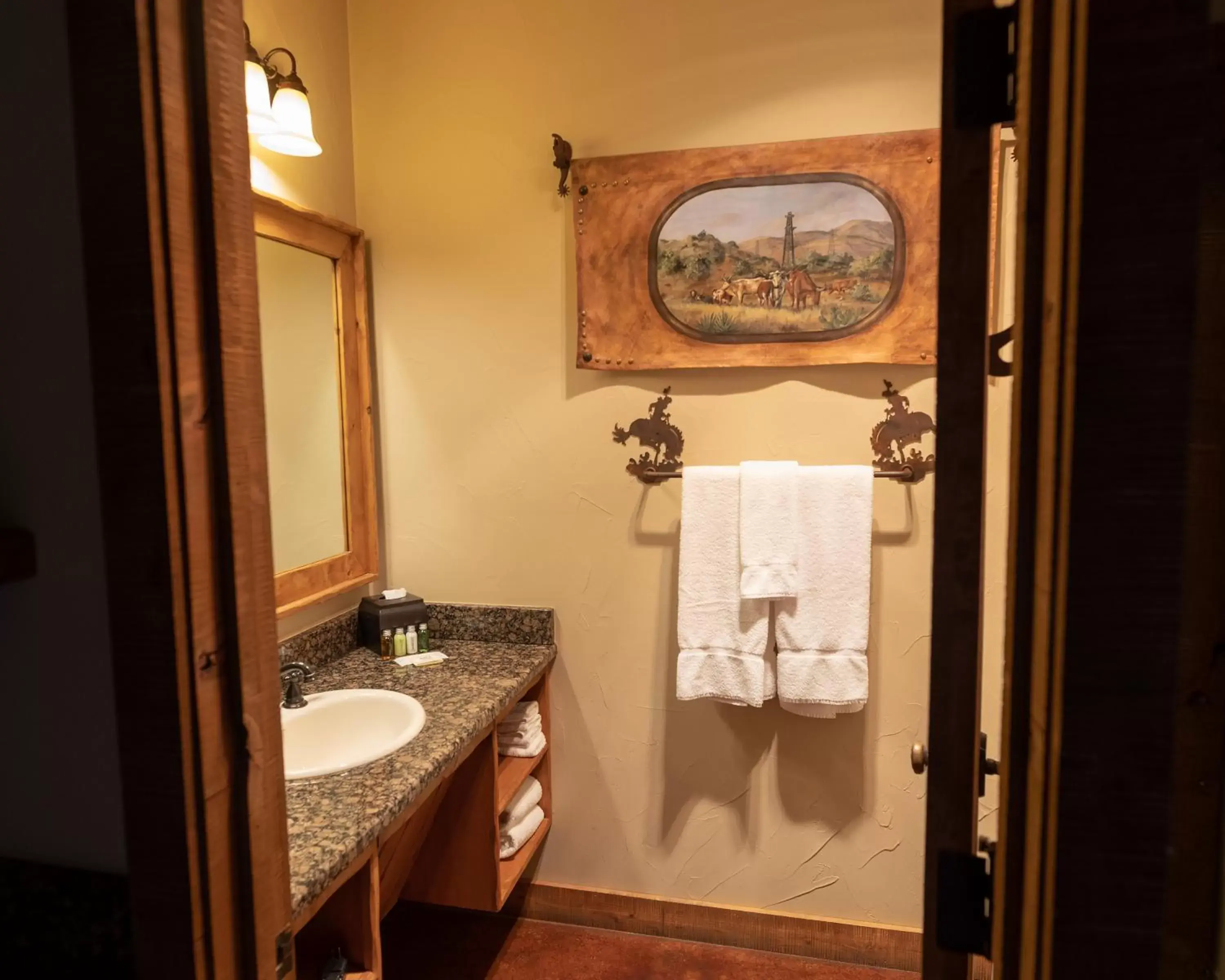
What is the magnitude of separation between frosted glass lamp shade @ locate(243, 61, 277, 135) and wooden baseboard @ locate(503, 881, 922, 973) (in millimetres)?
2043

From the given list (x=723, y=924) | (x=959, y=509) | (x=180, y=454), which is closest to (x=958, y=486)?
(x=959, y=509)

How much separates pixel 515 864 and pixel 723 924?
1.99 ft

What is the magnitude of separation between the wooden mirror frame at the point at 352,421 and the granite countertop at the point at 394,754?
23 cm

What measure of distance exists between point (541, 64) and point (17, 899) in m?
1.97

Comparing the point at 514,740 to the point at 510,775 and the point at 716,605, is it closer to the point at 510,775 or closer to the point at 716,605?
the point at 510,775

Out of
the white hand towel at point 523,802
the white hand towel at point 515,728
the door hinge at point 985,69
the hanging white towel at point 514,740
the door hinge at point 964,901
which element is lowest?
the white hand towel at point 523,802

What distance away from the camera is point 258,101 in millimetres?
1600

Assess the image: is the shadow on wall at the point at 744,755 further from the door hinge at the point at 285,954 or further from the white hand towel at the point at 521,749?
the door hinge at the point at 285,954

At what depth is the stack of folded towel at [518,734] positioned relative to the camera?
1.98m

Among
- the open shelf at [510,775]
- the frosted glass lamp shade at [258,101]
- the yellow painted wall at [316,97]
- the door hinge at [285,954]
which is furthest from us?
the open shelf at [510,775]

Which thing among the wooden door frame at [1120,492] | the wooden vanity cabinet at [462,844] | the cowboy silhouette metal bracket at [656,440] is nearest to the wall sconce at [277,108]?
the cowboy silhouette metal bracket at [656,440]

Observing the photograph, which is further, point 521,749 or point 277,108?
point 521,749

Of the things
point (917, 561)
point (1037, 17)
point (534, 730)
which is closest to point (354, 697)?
point (534, 730)

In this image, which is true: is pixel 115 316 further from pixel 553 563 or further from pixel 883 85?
pixel 883 85
